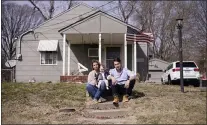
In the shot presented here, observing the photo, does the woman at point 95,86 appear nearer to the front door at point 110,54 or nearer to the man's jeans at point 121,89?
the man's jeans at point 121,89

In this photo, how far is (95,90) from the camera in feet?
34.7

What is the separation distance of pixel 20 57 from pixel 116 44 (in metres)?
6.19

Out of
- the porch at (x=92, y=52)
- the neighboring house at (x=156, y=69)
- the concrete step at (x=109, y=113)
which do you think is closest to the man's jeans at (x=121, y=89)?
the concrete step at (x=109, y=113)

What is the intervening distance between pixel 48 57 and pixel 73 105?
13.3 meters

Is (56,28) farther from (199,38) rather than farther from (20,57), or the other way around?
(199,38)

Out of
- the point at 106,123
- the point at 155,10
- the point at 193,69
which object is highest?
the point at 155,10

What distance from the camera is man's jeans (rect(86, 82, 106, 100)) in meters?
10.3

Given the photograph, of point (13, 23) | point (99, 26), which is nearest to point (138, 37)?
point (99, 26)

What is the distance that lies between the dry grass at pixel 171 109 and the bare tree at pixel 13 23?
36652 mm

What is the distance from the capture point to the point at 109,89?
35.9 ft

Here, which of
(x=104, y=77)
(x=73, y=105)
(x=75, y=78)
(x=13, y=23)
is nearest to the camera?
(x=73, y=105)

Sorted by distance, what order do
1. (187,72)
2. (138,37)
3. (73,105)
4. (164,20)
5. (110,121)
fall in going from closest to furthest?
1. (110,121)
2. (73,105)
3. (187,72)
4. (138,37)
5. (164,20)

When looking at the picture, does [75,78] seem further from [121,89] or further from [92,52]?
[121,89]

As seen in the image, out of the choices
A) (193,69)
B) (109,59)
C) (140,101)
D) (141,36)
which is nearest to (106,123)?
(140,101)
